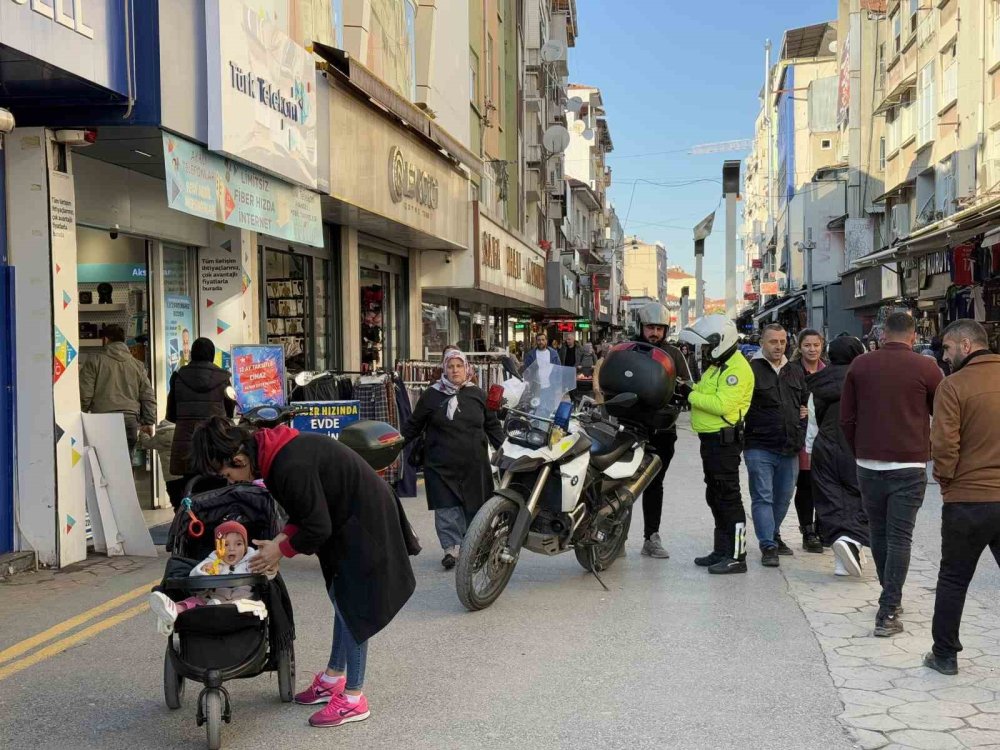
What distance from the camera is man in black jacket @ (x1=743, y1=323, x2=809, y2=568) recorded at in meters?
7.41

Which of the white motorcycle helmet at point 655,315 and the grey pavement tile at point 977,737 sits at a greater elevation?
the white motorcycle helmet at point 655,315

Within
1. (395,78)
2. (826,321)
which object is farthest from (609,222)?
(395,78)

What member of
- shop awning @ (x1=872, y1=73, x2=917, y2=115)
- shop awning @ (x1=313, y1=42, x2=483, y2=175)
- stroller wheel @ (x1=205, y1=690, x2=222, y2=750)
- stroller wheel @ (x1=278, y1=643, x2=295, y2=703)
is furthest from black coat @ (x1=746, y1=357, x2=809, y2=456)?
shop awning @ (x1=872, y1=73, x2=917, y2=115)

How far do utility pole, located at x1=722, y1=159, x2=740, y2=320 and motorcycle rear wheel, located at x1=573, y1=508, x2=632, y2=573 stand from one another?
354 inches

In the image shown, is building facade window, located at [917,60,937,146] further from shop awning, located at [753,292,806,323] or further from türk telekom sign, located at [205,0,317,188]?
shop awning, located at [753,292,806,323]

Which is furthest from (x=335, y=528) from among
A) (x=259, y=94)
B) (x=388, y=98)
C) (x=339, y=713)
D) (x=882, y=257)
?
(x=882, y=257)

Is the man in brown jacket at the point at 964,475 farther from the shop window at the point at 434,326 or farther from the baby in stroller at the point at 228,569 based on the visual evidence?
the shop window at the point at 434,326

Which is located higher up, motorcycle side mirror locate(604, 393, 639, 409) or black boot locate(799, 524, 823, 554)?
motorcycle side mirror locate(604, 393, 639, 409)

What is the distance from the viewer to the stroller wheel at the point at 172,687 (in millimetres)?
4316

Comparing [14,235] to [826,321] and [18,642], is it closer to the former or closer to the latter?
[18,642]

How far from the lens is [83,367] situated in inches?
356

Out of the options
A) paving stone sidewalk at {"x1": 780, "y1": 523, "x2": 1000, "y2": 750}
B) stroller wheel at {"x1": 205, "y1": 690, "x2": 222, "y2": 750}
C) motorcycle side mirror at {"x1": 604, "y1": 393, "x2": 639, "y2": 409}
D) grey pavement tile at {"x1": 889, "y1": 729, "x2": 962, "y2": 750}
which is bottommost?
paving stone sidewalk at {"x1": 780, "y1": 523, "x2": 1000, "y2": 750}

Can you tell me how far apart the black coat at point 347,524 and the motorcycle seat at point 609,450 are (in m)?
2.75

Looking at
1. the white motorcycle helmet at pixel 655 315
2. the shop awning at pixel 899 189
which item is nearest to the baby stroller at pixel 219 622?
the white motorcycle helmet at pixel 655 315
